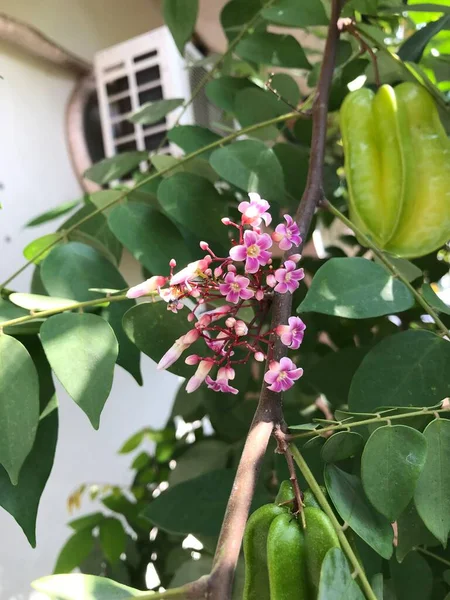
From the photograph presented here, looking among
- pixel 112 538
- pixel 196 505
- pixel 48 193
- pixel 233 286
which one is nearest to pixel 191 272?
pixel 233 286

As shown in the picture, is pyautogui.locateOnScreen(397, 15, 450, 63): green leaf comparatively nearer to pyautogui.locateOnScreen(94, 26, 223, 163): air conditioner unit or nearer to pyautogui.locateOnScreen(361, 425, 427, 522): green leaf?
pyautogui.locateOnScreen(361, 425, 427, 522): green leaf

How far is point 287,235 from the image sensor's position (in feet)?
1.14

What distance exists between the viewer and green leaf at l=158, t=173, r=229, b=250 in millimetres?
467

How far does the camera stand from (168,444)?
85 centimetres

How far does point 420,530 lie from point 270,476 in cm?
25

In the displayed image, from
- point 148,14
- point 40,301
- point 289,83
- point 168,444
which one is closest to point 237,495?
point 40,301

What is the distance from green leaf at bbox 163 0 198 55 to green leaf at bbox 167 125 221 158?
0.27 ft

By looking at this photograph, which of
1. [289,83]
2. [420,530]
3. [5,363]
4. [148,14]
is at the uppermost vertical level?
[148,14]

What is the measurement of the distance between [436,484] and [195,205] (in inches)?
11.2

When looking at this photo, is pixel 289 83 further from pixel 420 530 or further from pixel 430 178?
pixel 420 530

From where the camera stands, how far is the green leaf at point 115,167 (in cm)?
62

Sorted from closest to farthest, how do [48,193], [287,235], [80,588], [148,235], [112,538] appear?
[80,588] → [287,235] → [148,235] → [112,538] → [48,193]

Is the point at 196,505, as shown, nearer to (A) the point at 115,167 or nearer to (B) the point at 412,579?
(B) the point at 412,579

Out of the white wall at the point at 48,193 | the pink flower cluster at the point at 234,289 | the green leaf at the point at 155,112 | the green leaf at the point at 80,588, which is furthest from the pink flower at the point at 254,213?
the white wall at the point at 48,193
